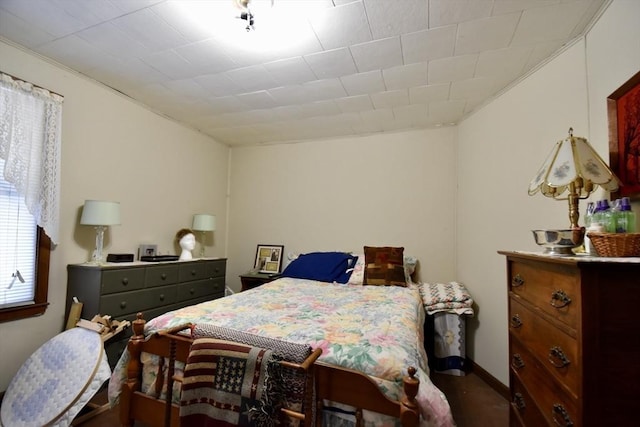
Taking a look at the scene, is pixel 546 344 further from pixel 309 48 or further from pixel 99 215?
pixel 99 215

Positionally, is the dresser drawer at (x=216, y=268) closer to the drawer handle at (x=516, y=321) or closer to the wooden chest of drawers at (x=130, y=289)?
the wooden chest of drawers at (x=130, y=289)

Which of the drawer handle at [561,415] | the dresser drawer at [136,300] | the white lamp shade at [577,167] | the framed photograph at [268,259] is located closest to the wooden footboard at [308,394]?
the drawer handle at [561,415]

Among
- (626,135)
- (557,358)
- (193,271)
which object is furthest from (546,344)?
(193,271)

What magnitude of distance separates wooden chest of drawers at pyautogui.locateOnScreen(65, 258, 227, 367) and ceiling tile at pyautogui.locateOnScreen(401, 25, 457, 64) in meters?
2.73

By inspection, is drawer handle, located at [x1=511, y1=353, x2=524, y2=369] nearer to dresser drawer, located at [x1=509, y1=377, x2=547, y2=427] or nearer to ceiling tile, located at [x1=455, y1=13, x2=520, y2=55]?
dresser drawer, located at [x1=509, y1=377, x2=547, y2=427]

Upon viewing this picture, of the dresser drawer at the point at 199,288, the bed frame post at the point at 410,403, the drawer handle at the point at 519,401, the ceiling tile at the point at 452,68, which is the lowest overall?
the drawer handle at the point at 519,401

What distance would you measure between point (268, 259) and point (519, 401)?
2985 mm

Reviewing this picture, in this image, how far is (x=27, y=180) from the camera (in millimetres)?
1982

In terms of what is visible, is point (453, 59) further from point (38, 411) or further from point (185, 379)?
point (38, 411)

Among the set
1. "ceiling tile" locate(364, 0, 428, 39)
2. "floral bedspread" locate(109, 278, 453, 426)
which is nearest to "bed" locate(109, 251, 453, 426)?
"floral bedspread" locate(109, 278, 453, 426)

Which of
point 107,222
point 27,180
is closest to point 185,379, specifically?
point 107,222

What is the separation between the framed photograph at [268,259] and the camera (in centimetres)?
375

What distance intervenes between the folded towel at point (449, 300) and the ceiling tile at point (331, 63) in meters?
2.13

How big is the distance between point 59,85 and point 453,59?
10.0 feet
